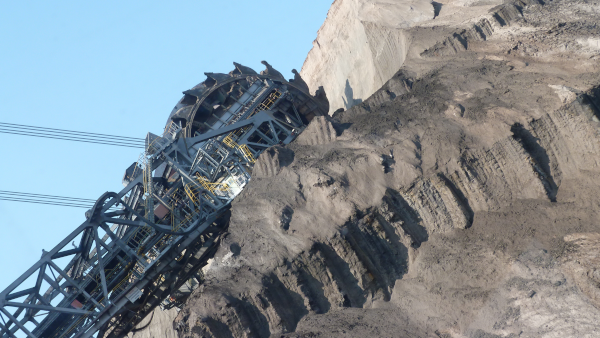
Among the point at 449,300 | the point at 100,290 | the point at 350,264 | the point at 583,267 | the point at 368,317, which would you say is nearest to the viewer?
the point at 583,267

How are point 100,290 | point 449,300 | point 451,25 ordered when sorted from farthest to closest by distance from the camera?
point 100,290, point 451,25, point 449,300

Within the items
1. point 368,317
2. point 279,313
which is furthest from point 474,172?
point 279,313

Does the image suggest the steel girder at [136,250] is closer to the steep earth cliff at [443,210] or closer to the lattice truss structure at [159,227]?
the lattice truss structure at [159,227]

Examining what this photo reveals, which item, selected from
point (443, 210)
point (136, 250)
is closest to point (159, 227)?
point (136, 250)

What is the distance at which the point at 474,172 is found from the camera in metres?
12.5

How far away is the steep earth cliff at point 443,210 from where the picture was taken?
1095 cm

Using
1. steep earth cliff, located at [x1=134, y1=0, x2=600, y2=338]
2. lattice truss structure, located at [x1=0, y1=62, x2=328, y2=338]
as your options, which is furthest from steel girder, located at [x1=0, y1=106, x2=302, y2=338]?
steep earth cliff, located at [x1=134, y1=0, x2=600, y2=338]

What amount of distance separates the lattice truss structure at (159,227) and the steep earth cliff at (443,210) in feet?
16.5

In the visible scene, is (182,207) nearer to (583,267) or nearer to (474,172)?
(474,172)

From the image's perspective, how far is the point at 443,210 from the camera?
1262 cm

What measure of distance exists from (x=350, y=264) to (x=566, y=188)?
15.8 feet

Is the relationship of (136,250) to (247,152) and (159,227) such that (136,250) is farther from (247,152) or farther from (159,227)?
(247,152)

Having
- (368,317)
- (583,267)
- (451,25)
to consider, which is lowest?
(583,267)

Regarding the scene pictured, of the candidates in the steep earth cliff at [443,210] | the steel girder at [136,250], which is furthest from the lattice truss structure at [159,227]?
the steep earth cliff at [443,210]
